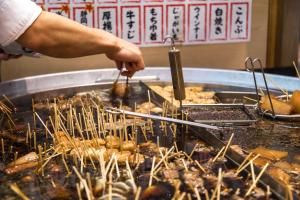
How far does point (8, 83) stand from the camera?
120 inches

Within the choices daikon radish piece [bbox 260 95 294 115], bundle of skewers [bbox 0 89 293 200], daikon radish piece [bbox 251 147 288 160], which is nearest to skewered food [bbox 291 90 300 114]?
daikon radish piece [bbox 260 95 294 115]

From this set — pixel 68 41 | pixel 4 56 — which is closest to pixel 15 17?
pixel 68 41

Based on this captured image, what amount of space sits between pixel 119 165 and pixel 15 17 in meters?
0.83

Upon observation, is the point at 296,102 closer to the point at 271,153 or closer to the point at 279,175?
the point at 271,153

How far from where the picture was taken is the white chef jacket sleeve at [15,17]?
6.83 feet

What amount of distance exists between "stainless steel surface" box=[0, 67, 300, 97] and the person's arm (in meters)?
0.81

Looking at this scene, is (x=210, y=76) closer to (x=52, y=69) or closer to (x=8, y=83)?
(x=52, y=69)

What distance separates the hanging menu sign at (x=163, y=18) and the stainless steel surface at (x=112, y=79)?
401 millimetres

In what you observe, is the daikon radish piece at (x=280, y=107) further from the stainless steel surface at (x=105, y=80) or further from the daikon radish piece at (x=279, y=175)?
the daikon radish piece at (x=279, y=175)

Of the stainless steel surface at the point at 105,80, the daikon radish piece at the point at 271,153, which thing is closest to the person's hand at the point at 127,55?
the stainless steel surface at the point at 105,80

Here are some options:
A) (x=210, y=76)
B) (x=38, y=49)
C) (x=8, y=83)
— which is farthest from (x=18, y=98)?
(x=210, y=76)

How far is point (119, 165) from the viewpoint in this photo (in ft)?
6.69

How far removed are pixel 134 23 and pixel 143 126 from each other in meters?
1.45

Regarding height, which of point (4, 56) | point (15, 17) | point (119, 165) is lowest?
point (119, 165)
